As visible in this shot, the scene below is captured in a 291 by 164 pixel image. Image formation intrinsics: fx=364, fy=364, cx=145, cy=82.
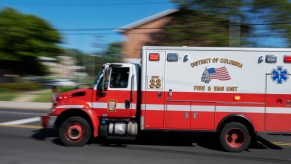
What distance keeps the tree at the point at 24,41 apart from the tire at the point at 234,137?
28518mm

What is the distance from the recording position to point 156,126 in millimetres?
9281

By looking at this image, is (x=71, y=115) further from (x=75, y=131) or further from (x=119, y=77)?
(x=119, y=77)

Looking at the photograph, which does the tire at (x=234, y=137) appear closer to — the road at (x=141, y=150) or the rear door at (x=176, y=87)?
the road at (x=141, y=150)

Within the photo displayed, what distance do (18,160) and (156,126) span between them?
11.1 feet

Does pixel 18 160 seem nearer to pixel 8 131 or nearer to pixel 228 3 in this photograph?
pixel 8 131

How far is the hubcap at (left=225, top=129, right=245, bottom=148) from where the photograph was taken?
9.20 metres

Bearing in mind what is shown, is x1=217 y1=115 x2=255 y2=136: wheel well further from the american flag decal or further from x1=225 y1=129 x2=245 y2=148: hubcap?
the american flag decal

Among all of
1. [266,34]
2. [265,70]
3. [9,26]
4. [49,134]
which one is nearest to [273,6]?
[266,34]

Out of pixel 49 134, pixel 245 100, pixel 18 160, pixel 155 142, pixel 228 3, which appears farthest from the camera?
pixel 228 3

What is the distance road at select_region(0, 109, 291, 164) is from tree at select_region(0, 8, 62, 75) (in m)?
24.3

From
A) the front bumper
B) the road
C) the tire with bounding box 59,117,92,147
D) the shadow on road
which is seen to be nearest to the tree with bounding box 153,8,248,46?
the road

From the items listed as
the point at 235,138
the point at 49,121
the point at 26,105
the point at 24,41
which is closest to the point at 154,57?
the point at 235,138

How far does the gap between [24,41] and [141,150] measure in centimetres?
2796

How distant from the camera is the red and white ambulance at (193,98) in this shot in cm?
905
